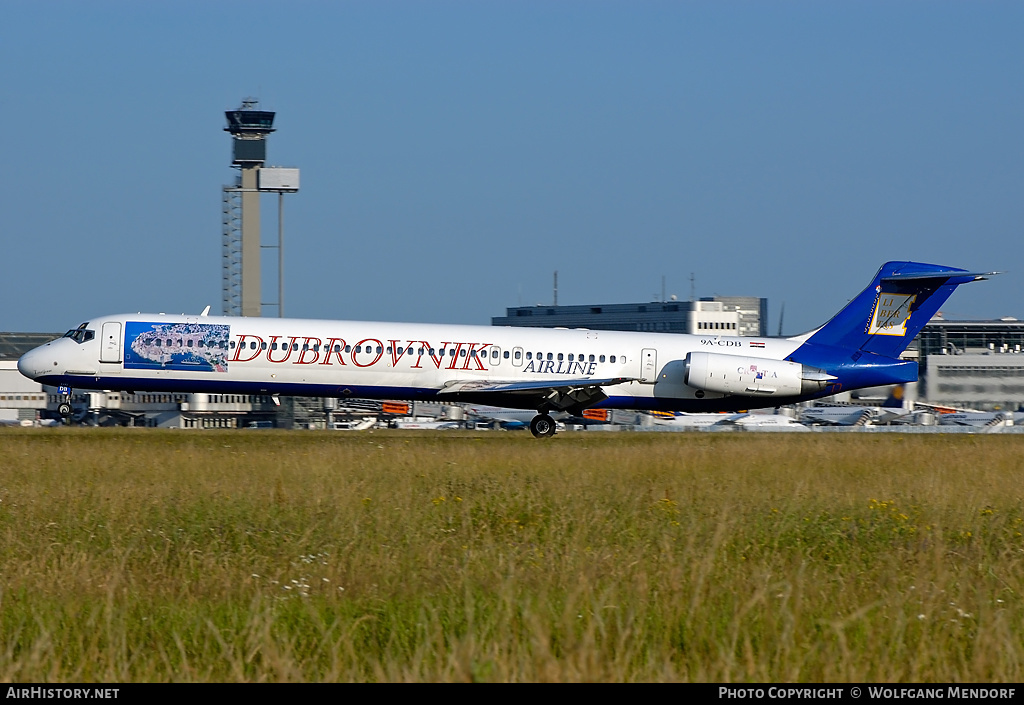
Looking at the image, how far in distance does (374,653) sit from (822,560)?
5049mm

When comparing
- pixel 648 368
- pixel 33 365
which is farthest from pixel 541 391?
pixel 33 365

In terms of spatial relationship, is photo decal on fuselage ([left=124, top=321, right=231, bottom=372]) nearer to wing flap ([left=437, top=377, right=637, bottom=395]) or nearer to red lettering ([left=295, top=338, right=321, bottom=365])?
red lettering ([left=295, top=338, right=321, bottom=365])

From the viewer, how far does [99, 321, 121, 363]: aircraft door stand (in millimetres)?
29391

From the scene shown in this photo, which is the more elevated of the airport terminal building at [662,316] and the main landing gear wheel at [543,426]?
the airport terminal building at [662,316]

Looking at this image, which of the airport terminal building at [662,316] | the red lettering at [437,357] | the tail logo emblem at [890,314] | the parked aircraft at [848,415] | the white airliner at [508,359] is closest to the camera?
the white airliner at [508,359]

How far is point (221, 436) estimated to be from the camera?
30.2 m

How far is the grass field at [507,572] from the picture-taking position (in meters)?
6.40

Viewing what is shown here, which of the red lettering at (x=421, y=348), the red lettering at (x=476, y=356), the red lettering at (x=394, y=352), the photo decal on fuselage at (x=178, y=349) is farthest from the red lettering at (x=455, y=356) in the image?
the photo decal on fuselage at (x=178, y=349)

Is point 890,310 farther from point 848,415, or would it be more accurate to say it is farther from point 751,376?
point 848,415

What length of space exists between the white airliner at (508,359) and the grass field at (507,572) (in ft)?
36.9

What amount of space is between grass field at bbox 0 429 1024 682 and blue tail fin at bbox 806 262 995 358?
1502cm

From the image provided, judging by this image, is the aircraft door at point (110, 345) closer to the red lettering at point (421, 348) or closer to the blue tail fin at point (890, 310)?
the red lettering at point (421, 348)

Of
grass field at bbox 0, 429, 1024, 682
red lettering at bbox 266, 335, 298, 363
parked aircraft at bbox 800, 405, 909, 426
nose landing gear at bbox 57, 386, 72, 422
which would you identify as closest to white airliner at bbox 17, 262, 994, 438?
red lettering at bbox 266, 335, 298, 363
